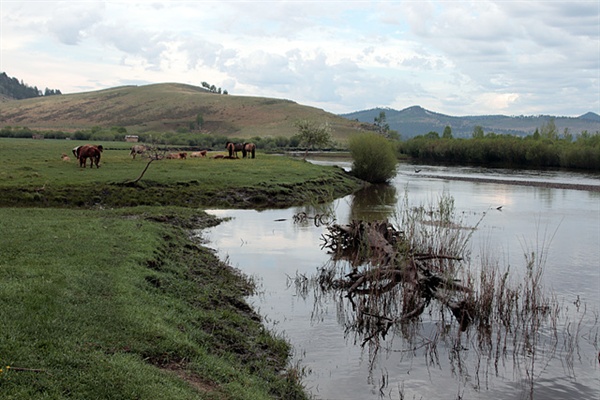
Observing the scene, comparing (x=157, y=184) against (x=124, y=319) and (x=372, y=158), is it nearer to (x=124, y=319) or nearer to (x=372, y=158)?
(x=124, y=319)

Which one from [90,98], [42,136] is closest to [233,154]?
[42,136]

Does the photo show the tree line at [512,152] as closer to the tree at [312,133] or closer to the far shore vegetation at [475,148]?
the far shore vegetation at [475,148]

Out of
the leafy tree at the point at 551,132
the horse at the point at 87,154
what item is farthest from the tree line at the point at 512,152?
the horse at the point at 87,154

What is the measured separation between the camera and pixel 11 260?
37.0ft

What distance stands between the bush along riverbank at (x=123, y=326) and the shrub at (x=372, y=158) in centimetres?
3698

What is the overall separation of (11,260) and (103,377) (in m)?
5.51

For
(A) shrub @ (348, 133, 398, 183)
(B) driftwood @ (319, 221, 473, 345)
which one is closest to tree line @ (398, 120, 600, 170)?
(A) shrub @ (348, 133, 398, 183)

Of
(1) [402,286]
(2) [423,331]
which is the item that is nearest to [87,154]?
(1) [402,286]

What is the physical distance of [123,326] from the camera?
347 inches

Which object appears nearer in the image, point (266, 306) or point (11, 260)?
point (11, 260)

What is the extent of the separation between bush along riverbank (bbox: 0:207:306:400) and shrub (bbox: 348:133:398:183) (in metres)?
37.0

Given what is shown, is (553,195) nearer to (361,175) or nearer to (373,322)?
(361,175)

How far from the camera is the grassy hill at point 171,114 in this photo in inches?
6319

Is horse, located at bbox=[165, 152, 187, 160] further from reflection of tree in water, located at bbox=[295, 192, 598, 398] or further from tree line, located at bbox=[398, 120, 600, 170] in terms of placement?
tree line, located at bbox=[398, 120, 600, 170]
